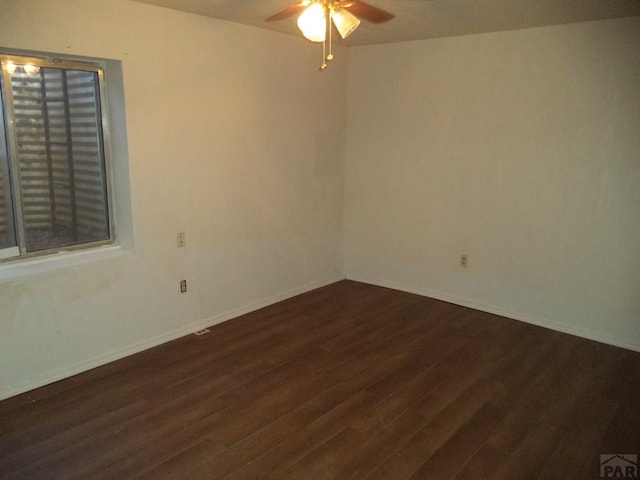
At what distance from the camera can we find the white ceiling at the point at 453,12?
3.01m

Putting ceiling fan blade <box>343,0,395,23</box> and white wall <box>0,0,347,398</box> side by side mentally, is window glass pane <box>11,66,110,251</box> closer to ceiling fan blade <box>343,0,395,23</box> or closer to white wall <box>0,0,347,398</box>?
white wall <box>0,0,347,398</box>

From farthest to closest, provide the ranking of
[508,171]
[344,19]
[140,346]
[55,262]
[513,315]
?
1. [513,315]
2. [508,171]
3. [140,346]
4. [55,262]
5. [344,19]

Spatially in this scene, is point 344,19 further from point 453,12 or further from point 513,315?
point 513,315

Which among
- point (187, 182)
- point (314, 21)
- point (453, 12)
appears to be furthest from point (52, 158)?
point (453, 12)

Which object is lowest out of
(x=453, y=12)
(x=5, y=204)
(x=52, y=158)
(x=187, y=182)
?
(x=5, y=204)

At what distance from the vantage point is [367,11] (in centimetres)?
264

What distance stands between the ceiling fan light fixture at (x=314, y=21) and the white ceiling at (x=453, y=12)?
0.56 metres

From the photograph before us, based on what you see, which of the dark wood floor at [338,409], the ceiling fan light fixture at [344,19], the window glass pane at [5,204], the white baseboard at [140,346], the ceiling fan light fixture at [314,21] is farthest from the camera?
the white baseboard at [140,346]

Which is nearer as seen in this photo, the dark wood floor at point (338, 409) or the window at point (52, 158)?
the dark wood floor at point (338, 409)

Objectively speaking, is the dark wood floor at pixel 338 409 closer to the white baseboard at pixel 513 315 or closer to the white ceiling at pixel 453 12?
the white baseboard at pixel 513 315

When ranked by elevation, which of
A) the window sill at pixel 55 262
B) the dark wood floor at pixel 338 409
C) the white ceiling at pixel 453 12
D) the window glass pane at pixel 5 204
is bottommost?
the dark wood floor at pixel 338 409

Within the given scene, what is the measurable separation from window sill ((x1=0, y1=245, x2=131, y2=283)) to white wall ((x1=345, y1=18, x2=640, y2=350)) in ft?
8.35

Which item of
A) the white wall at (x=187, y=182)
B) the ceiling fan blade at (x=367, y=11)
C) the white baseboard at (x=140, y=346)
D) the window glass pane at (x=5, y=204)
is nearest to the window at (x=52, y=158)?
the window glass pane at (x=5, y=204)

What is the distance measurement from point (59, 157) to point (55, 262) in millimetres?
682
